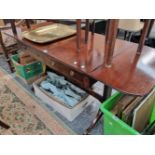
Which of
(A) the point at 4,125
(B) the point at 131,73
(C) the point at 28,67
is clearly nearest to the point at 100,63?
(B) the point at 131,73

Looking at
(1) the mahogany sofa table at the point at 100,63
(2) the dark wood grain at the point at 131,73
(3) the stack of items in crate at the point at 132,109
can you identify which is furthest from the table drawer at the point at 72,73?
(3) the stack of items in crate at the point at 132,109

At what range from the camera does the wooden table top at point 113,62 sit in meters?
0.81

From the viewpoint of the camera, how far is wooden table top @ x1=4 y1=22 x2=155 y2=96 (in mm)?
808

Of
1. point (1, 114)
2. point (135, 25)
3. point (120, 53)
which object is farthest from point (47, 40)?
point (135, 25)

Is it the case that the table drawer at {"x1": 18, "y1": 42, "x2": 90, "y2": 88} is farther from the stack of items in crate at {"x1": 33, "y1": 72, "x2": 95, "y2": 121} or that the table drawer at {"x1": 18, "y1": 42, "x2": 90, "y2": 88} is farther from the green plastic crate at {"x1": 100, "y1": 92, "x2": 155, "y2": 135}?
the stack of items in crate at {"x1": 33, "y1": 72, "x2": 95, "y2": 121}

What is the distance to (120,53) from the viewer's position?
108cm

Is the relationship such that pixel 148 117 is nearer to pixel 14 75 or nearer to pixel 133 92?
pixel 133 92

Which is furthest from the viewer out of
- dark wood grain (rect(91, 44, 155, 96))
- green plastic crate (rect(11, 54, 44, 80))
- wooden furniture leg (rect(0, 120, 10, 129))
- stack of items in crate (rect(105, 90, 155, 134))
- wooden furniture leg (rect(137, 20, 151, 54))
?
green plastic crate (rect(11, 54, 44, 80))

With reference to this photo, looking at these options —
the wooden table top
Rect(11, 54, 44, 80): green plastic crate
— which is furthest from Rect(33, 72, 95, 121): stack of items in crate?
the wooden table top

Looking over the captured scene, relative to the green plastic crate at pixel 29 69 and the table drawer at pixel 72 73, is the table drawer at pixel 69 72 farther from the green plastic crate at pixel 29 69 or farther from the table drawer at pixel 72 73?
the green plastic crate at pixel 29 69

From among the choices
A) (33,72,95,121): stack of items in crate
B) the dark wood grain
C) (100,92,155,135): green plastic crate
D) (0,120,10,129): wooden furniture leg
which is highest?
the dark wood grain

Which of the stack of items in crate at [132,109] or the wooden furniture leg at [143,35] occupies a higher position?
the wooden furniture leg at [143,35]

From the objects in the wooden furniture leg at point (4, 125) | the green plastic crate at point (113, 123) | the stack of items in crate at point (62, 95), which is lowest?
the wooden furniture leg at point (4, 125)
